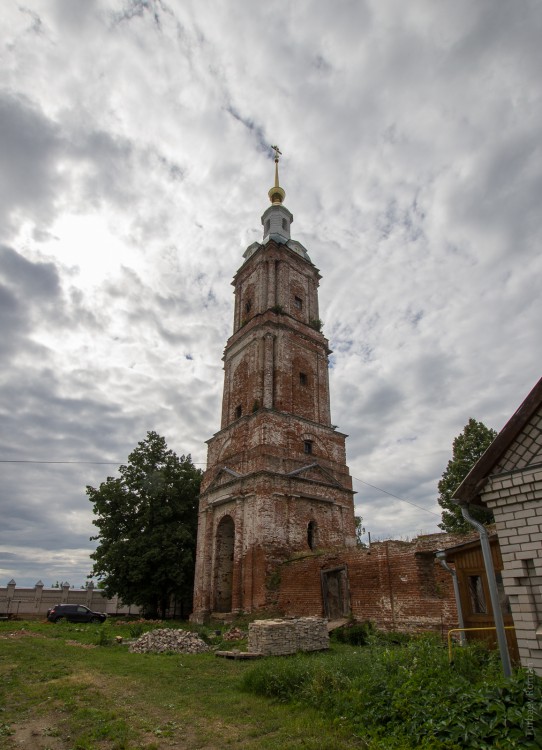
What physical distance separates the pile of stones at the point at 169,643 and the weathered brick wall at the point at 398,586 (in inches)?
191

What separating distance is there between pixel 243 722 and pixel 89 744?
218 centimetres

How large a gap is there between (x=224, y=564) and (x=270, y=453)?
637 cm

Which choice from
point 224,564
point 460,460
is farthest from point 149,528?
point 460,460

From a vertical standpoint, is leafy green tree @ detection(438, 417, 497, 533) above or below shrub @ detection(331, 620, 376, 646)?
above

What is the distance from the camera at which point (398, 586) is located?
14.3 metres

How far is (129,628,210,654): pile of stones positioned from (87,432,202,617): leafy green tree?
10015mm

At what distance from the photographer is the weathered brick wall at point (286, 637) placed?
11.6 metres

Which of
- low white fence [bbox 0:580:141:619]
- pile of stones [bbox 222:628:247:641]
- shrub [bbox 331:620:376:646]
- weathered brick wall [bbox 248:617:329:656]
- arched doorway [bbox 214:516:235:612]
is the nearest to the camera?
weathered brick wall [bbox 248:617:329:656]

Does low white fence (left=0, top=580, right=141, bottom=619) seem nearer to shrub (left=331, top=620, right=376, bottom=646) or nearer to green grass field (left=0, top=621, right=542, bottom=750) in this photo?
shrub (left=331, top=620, right=376, bottom=646)

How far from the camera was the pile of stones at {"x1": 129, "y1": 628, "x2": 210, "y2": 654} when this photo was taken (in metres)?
13.7

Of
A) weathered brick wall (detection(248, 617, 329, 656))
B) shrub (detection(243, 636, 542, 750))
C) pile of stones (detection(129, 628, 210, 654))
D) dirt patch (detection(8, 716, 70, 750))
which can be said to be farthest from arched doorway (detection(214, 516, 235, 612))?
dirt patch (detection(8, 716, 70, 750))

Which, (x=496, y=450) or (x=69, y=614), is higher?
(x=496, y=450)

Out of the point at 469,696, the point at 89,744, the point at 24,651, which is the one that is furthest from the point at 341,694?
the point at 24,651

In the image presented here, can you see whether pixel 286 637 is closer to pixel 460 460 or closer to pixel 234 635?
pixel 234 635
